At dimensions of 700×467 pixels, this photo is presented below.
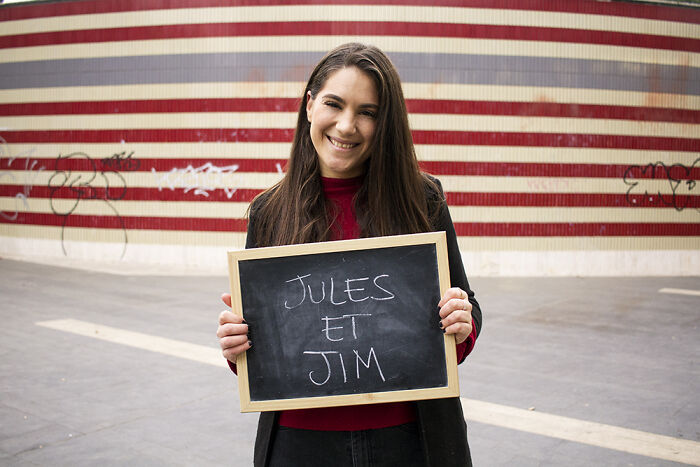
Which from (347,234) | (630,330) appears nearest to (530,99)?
(630,330)

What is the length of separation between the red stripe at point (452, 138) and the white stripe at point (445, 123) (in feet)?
0.28

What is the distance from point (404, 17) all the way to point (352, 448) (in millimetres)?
11497

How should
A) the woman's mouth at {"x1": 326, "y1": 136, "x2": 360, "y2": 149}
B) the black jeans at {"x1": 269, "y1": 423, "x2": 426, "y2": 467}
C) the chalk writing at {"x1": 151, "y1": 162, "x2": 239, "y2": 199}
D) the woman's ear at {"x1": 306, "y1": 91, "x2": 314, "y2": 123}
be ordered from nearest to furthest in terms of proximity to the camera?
the black jeans at {"x1": 269, "y1": 423, "x2": 426, "y2": 467}, the woman's mouth at {"x1": 326, "y1": 136, "x2": 360, "y2": 149}, the woman's ear at {"x1": 306, "y1": 91, "x2": 314, "y2": 123}, the chalk writing at {"x1": 151, "y1": 162, "x2": 239, "y2": 199}

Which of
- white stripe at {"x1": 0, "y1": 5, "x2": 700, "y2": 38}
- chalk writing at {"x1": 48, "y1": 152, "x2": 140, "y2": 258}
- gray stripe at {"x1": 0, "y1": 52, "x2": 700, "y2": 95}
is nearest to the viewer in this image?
white stripe at {"x1": 0, "y1": 5, "x2": 700, "y2": 38}

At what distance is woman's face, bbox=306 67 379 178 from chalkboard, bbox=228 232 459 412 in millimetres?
277

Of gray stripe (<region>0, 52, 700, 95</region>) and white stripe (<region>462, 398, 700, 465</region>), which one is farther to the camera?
gray stripe (<region>0, 52, 700, 95</region>)

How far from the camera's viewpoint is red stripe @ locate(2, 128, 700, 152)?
12414 mm

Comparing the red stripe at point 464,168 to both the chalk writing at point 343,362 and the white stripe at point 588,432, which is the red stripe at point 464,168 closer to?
the white stripe at point 588,432

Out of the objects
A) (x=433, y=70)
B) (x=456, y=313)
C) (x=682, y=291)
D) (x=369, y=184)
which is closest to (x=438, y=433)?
(x=456, y=313)

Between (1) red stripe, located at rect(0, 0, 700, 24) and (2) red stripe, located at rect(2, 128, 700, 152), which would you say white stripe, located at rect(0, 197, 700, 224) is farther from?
(1) red stripe, located at rect(0, 0, 700, 24)

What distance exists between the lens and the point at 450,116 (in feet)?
40.6

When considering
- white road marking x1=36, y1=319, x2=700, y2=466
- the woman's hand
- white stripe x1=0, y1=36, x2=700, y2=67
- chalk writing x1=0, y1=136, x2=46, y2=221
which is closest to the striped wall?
white stripe x1=0, y1=36, x2=700, y2=67

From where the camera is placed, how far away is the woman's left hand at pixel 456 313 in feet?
6.12

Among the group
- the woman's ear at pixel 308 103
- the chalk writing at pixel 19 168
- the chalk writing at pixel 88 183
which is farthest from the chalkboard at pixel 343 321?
the chalk writing at pixel 19 168
